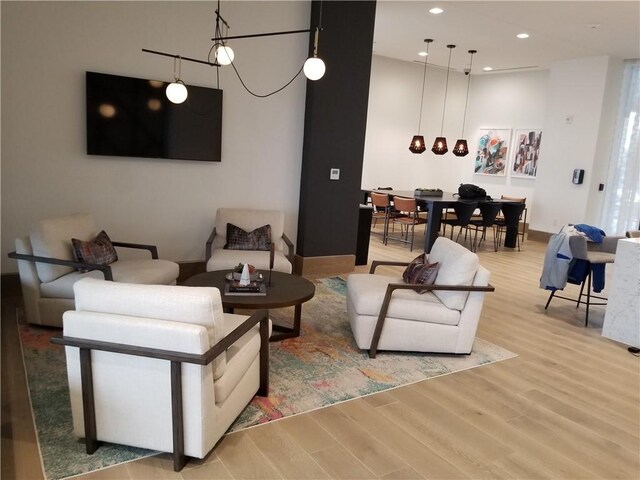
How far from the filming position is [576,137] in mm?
8727

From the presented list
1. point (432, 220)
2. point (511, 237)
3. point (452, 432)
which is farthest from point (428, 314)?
point (511, 237)

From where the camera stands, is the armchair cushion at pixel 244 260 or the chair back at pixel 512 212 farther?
the chair back at pixel 512 212

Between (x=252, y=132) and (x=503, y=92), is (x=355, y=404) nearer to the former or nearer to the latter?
(x=252, y=132)

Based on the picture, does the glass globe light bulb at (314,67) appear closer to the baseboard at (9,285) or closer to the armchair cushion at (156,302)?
the armchair cushion at (156,302)

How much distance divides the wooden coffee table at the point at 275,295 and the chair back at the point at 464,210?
462cm

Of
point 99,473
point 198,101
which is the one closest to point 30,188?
point 198,101

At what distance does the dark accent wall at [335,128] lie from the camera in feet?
17.8

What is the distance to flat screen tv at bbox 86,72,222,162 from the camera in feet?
14.9

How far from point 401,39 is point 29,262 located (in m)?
6.79

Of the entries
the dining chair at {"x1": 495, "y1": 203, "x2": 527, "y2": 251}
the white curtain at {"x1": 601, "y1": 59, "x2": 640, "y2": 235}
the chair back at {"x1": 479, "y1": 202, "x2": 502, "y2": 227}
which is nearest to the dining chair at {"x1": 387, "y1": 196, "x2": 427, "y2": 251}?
the chair back at {"x1": 479, "y1": 202, "x2": 502, "y2": 227}

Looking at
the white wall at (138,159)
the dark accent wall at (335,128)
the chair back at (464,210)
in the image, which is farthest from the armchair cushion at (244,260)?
the chair back at (464,210)

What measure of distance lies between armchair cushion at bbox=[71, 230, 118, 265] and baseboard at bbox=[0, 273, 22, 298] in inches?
37.5

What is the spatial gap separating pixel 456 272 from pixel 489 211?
499cm

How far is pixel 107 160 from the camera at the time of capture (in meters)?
4.71
